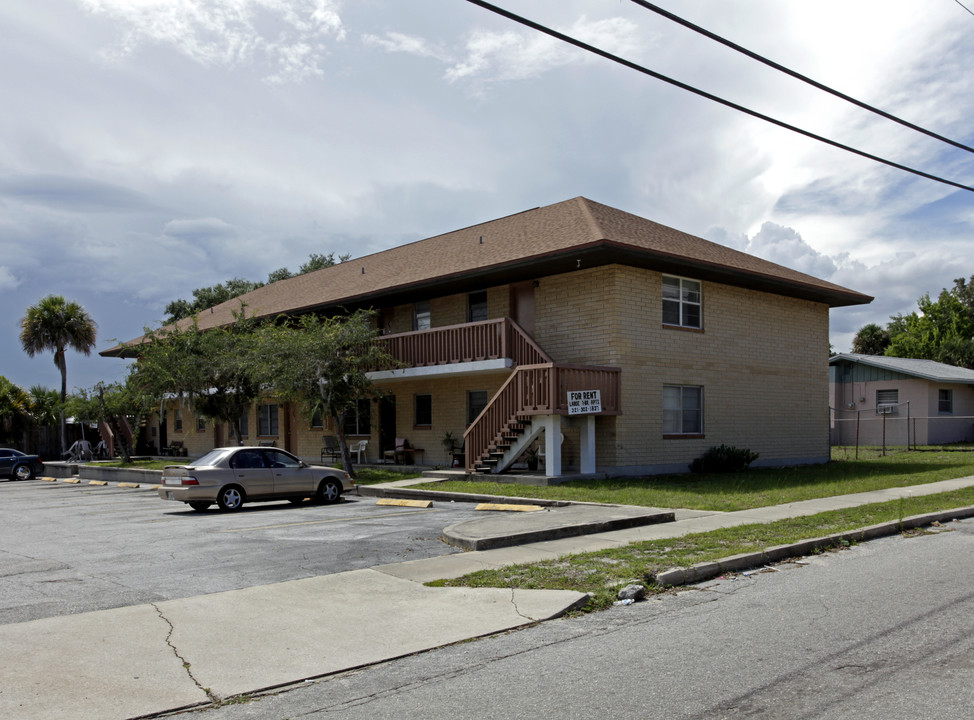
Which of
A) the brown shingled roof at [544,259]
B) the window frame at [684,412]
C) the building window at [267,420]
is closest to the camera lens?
the brown shingled roof at [544,259]

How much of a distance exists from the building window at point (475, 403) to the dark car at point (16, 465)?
64.6 ft

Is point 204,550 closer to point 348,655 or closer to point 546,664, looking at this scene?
point 348,655

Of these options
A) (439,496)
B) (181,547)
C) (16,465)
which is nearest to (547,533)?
(181,547)

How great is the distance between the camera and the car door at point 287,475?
1802 centimetres

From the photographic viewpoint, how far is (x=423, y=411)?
27.4m

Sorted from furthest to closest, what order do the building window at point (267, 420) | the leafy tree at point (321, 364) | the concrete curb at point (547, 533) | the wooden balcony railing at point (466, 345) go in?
the building window at point (267, 420) → the leafy tree at point (321, 364) → the wooden balcony railing at point (466, 345) → the concrete curb at point (547, 533)

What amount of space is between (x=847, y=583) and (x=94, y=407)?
106 ft

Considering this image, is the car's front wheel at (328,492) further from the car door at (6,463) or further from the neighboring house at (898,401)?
the neighboring house at (898,401)

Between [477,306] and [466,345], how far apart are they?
2498mm

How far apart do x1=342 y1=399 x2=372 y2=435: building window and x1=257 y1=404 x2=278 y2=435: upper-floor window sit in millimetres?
4998

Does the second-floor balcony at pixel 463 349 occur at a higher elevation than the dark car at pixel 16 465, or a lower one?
higher

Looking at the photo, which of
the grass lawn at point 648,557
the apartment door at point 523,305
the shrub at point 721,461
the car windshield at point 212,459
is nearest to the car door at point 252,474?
the car windshield at point 212,459

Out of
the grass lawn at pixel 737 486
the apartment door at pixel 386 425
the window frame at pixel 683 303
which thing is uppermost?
the window frame at pixel 683 303

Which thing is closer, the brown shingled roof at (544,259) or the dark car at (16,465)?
the brown shingled roof at (544,259)
